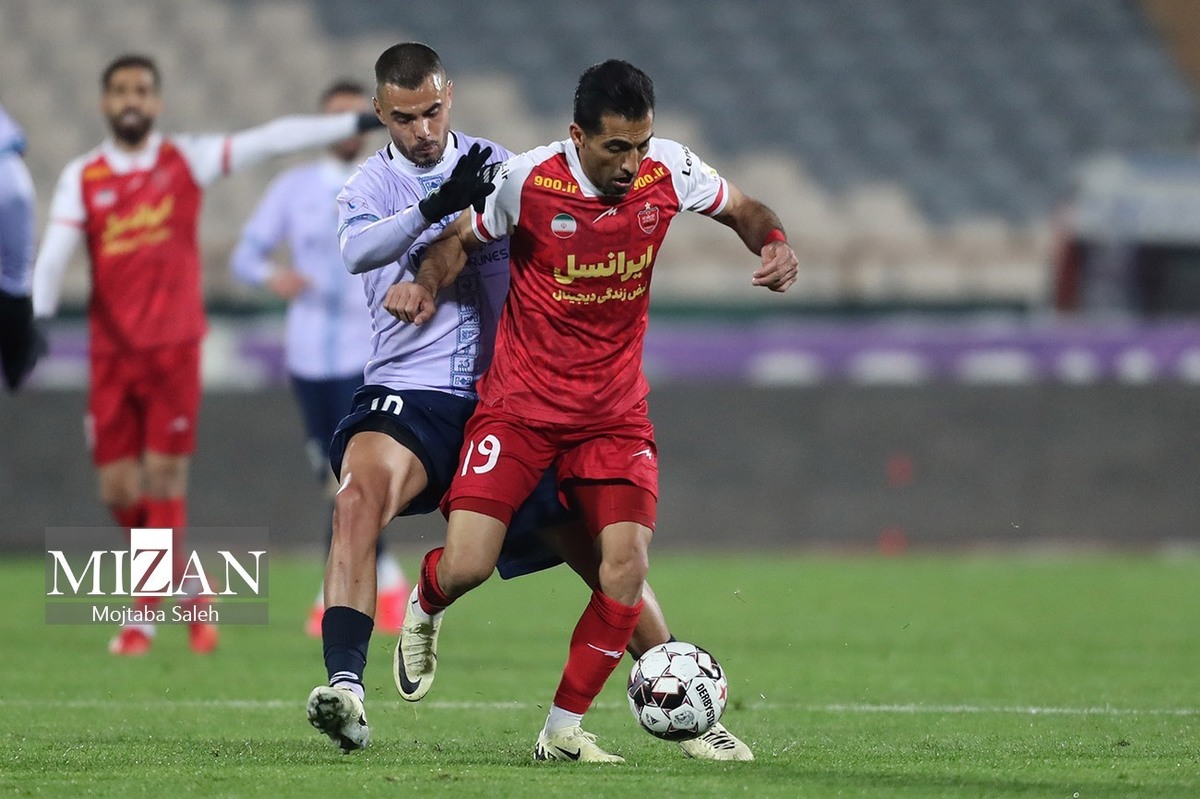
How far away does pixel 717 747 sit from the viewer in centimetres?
554

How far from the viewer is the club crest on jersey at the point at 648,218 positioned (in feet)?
18.5


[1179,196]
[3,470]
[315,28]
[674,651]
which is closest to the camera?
[674,651]

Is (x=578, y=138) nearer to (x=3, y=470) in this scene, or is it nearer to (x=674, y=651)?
(x=674, y=651)

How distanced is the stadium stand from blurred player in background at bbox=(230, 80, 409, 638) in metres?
6.85

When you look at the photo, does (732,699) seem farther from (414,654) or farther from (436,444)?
(436,444)

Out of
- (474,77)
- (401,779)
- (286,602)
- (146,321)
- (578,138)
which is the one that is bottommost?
(286,602)

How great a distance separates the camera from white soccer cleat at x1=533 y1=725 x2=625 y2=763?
5402mm

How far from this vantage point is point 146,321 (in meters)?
8.92

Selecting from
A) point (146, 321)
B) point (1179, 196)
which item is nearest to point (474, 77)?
point (1179, 196)

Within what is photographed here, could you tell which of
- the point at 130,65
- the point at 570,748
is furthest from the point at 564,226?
the point at 130,65

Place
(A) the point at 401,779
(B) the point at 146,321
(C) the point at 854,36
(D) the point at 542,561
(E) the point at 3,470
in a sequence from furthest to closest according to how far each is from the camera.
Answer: (C) the point at 854,36
(E) the point at 3,470
(B) the point at 146,321
(D) the point at 542,561
(A) the point at 401,779

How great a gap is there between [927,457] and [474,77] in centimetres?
721

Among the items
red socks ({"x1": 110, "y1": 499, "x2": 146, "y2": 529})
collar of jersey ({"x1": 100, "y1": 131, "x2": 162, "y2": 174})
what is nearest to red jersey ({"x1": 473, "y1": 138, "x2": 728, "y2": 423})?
collar of jersey ({"x1": 100, "y1": 131, "x2": 162, "y2": 174})

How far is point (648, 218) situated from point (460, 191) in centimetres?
56
